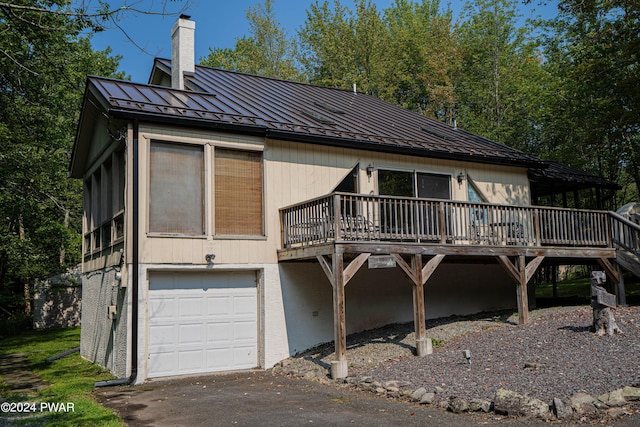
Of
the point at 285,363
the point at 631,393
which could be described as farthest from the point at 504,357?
the point at 285,363

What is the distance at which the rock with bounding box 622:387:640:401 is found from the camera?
7234 millimetres

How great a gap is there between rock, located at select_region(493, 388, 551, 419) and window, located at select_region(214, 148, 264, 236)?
6.79m

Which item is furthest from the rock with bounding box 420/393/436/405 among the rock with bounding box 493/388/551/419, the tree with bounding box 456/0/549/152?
the tree with bounding box 456/0/549/152

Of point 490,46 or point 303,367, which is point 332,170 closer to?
point 303,367

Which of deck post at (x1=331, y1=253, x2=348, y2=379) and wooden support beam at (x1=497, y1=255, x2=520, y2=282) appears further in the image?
wooden support beam at (x1=497, y1=255, x2=520, y2=282)

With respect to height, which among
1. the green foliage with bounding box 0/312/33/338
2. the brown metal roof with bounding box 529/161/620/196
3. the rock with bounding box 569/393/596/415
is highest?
the brown metal roof with bounding box 529/161/620/196

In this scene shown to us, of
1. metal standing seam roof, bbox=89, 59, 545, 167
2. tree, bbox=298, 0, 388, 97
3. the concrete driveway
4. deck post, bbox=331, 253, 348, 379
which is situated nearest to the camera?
the concrete driveway

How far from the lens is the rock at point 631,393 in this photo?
285 inches

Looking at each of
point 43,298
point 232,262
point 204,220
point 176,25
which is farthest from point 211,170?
point 43,298

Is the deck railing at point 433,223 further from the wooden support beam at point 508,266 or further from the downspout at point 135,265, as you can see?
the downspout at point 135,265

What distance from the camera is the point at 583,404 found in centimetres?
715

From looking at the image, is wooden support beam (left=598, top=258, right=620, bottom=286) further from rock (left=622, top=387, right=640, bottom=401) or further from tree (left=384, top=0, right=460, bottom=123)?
tree (left=384, top=0, right=460, bottom=123)

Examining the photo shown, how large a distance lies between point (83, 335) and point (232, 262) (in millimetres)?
6611

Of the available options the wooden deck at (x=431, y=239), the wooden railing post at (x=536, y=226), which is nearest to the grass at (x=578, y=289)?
the wooden deck at (x=431, y=239)
